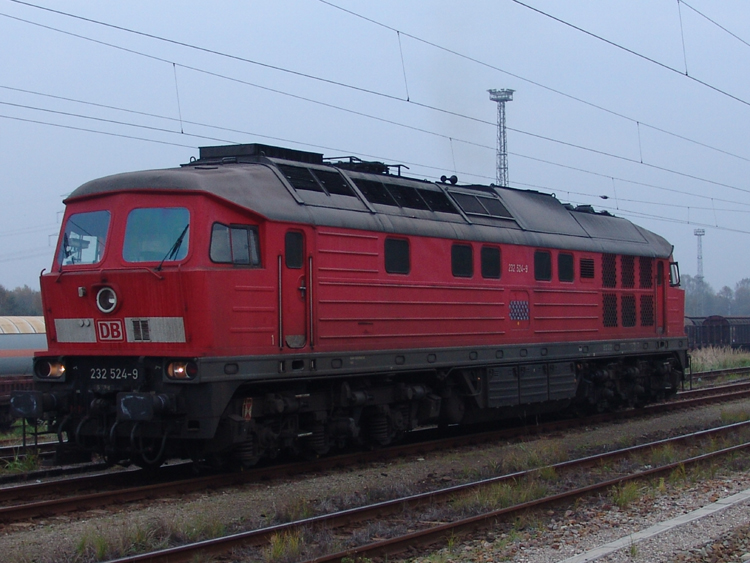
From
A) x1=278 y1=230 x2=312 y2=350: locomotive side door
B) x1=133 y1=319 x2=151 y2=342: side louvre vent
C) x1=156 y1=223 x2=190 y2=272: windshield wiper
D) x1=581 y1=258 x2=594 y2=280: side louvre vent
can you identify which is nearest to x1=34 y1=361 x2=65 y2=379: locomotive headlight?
x1=133 y1=319 x2=151 y2=342: side louvre vent

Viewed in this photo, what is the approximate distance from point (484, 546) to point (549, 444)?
6166mm

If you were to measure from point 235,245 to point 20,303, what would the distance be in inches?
2768

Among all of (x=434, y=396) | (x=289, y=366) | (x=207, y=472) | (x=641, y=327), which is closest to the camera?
(x=289, y=366)

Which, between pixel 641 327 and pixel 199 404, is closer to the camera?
pixel 199 404

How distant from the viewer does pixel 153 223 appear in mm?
11086

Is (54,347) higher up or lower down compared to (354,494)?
higher up

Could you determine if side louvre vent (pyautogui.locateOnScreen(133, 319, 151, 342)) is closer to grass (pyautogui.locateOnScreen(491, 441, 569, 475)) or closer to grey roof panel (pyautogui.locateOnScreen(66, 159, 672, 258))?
grey roof panel (pyautogui.locateOnScreen(66, 159, 672, 258))

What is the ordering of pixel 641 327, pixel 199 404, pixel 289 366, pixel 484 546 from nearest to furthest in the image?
pixel 484 546 < pixel 199 404 < pixel 289 366 < pixel 641 327

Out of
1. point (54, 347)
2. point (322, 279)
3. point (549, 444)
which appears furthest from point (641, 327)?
point (54, 347)

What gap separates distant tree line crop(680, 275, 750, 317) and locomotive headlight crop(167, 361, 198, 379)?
11820 cm

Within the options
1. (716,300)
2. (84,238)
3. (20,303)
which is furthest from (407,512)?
(716,300)

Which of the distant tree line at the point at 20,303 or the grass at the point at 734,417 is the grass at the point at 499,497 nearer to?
the grass at the point at 734,417

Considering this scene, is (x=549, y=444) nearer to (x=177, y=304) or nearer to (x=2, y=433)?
(x=177, y=304)

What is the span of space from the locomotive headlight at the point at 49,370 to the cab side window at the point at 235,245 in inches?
109
